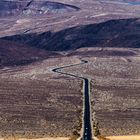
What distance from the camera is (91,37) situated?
5005 inches

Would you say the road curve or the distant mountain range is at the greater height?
the road curve

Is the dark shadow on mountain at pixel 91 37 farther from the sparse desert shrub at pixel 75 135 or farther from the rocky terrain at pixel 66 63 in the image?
the sparse desert shrub at pixel 75 135

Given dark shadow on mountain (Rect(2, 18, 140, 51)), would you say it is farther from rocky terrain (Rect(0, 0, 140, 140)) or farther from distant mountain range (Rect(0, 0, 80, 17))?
distant mountain range (Rect(0, 0, 80, 17))

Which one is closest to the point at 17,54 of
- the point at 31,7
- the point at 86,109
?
the point at 86,109

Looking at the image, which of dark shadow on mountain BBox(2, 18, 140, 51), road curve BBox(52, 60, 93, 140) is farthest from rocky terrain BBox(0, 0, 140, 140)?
road curve BBox(52, 60, 93, 140)

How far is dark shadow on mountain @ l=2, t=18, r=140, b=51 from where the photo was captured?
12310cm

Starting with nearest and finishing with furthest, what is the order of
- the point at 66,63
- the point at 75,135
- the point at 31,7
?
1. the point at 75,135
2. the point at 66,63
3. the point at 31,7

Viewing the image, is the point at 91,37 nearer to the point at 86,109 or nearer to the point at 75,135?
the point at 86,109

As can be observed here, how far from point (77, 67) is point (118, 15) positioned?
56.5 m

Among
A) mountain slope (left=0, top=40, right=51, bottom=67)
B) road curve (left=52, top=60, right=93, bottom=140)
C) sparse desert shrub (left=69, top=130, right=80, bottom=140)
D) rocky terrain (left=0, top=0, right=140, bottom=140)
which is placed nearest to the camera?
sparse desert shrub (left=69, top=130, right=80, bottom=140)

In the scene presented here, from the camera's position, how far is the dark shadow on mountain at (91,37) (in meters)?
123

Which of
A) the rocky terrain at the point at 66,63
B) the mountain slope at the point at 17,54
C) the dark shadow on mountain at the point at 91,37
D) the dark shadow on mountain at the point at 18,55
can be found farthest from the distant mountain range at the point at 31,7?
the mountain slope at the point at 17,54

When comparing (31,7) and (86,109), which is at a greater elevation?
(86,109)

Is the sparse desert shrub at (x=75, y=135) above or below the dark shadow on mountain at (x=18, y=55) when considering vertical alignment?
above
